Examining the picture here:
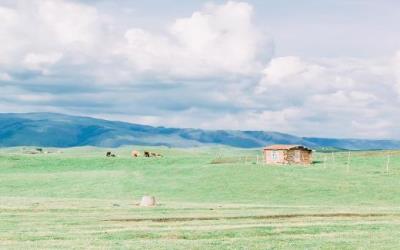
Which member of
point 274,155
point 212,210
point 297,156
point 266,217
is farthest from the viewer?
point 297,156

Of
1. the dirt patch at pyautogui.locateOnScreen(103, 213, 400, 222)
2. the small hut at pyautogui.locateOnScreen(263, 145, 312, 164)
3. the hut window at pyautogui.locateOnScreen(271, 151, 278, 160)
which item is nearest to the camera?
the dirt patch at pyautogui.locateOnScreen(103, 213, 400, 222)

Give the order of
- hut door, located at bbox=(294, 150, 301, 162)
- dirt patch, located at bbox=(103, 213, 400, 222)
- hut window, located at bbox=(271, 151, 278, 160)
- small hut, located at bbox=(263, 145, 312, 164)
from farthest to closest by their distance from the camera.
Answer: hut door, located at bbox=(294, 150, 301, 162) < hut window, located at bbox=(271, 151, 278, 160) < small hut, located at bbox=(263, 145, 312, 164) < dirt patch, located at bbox=(103, 213, 400, 222)

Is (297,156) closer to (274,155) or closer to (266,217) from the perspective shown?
(274,155)

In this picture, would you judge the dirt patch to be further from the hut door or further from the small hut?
the hut door

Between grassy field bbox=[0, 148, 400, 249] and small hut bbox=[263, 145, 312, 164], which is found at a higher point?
small hut bbox=[263, 145, 312, 164]

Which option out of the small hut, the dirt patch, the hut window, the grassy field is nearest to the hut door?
the small hut

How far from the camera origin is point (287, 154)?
429 feet

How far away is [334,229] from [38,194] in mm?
59673

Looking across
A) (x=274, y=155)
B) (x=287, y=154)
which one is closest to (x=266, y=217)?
(x=287, y=154)

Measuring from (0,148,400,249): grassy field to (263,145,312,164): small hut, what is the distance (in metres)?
12.7

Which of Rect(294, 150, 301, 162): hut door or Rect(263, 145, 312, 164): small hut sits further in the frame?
Rect(294, 150, 301, 162): hut door

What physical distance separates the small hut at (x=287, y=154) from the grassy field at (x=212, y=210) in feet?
41.5

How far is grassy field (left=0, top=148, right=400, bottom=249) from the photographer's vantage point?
37469mm

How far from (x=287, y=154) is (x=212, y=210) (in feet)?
238
